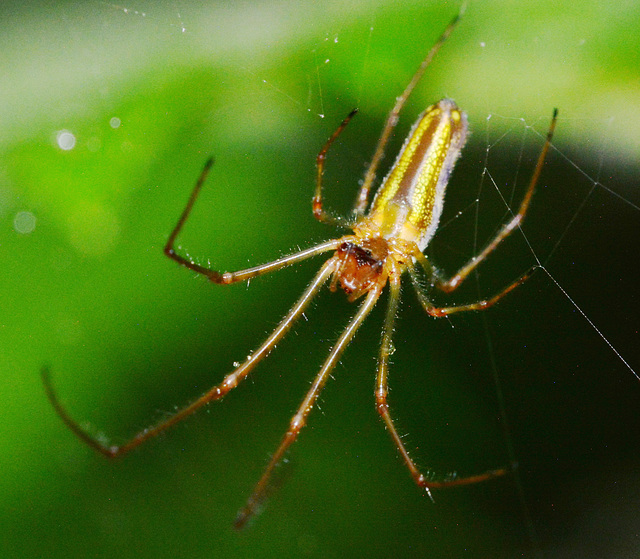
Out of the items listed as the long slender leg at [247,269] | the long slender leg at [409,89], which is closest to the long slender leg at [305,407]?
the long slender leg at [247,269]

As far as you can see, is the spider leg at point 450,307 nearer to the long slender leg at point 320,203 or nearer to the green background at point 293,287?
the green background at point 293,287

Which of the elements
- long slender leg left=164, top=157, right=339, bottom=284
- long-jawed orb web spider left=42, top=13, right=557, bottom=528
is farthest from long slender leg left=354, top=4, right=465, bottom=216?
long slender leg left=164, top=157, right=339, bottom=284

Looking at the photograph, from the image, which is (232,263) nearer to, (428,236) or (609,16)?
(428,236)

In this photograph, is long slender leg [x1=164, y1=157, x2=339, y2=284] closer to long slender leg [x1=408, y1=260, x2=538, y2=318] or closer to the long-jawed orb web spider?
the long-jawed orb web spider

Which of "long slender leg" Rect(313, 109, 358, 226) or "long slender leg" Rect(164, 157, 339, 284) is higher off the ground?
"long slender leg" Rect(313, 109, 358, 226)

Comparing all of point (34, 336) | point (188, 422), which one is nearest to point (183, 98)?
point (34, 336)

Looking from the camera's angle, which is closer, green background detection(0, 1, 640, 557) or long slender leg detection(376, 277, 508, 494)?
green background detection(0, 1, 640, 557)

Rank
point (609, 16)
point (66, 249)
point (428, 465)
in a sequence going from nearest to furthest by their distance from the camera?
point (609, 16) < point (66, 249) < point (428, 465)
